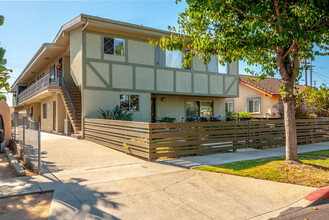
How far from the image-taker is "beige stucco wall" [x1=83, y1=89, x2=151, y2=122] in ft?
44.2

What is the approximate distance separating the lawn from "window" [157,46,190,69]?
1024cm

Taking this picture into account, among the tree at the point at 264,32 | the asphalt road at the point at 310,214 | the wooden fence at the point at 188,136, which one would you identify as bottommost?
the asphalt road at the point at 310,214

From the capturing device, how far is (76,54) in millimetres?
13969

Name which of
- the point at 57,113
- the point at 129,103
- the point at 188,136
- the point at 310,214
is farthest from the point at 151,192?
the point at 57,113

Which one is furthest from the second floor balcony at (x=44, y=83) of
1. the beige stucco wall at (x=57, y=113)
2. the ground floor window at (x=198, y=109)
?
the ground floor window at (x=198, y=109)

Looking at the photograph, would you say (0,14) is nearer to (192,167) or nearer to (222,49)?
(222,49)

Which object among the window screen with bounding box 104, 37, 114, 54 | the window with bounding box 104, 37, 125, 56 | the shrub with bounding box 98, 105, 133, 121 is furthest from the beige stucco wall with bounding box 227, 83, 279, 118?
the window screen with bounding box 104, 37, 114, 54

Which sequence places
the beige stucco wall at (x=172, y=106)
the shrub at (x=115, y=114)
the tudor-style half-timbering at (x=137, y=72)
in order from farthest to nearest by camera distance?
the beige stucco wall at (x=172, y=106) < the tudor-style half-timbering at (x=137, y=72) < the shrub at (x=115, y=114)

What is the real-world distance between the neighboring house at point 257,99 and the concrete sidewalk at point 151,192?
16940 mm

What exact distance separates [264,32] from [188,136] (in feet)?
12.8

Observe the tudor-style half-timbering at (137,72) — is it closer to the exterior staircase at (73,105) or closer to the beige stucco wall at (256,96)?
the exterior staircase at (73,105)

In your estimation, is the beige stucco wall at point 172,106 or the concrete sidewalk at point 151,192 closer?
the concrete sidewalk at point 151,192

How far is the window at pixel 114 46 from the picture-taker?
46.3 ft

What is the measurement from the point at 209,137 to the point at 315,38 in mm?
4438
